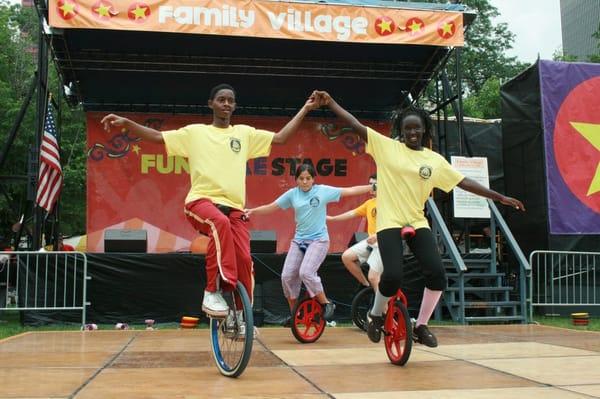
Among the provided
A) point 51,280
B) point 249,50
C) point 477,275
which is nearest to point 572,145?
point 477,275

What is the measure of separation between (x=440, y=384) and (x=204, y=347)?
3.07 m

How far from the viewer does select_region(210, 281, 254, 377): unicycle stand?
4.06 m

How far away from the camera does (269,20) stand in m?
10.7

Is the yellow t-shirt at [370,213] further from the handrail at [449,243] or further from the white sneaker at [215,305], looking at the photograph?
the white sneaker at [215,305]

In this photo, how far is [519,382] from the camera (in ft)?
13.3

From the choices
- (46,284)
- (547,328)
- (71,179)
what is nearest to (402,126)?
(547,328)

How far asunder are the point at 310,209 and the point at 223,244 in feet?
10.1

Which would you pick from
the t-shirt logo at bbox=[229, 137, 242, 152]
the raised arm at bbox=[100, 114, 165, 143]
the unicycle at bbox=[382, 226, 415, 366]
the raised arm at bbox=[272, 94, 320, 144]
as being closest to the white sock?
the unicycle at bbox=[382, 226, 415, 366]

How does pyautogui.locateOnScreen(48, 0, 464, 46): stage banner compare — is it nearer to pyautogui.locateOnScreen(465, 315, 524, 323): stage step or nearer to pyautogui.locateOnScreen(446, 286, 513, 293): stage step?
pyautogui.locateOnScreen(446, 286, 513, 293): stage step

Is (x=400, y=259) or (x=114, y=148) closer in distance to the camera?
(x=400, y=259)

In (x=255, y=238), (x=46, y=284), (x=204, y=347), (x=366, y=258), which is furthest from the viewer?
(x=255, y=238)

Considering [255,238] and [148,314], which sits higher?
[255,238]

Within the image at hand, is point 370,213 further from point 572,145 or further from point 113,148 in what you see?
point 113,148

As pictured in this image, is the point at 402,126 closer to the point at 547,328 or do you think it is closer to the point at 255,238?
the point at 547,328
